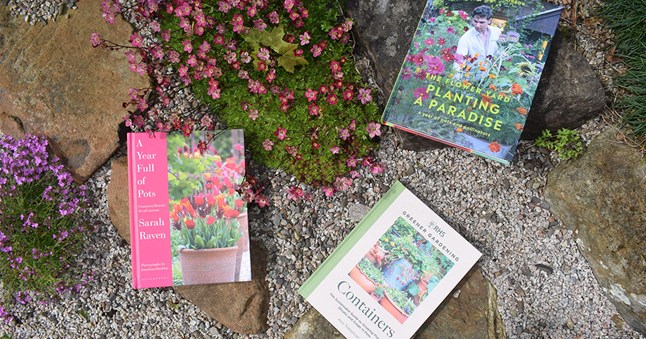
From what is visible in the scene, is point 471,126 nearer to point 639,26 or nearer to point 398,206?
point 398,206

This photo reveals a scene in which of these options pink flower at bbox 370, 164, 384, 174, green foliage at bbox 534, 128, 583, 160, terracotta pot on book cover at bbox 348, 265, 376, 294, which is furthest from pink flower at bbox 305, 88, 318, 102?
green foliage at bbox 534, 128, 583, 160

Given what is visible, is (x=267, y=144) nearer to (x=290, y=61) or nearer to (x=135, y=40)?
(x=290, y=61)

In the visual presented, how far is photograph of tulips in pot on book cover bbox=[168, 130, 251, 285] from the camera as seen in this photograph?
8.97ft

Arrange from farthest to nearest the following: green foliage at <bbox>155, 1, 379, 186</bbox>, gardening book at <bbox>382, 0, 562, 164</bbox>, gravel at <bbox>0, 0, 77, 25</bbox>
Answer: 1. gravel at <bbox>0, 0, 77, 25</bbox>
2. green foliage at <bbox>155, 1, 379, 186</bbox>
3. gardening book at <bbox>382, 0, 562, 164</bbox>

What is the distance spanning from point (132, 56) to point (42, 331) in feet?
5.43

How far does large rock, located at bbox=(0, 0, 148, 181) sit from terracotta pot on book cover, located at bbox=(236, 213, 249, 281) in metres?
0.81

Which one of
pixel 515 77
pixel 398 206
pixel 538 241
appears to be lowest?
pixel 538 241

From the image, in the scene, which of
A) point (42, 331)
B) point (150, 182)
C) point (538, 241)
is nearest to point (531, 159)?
point (538, 241)

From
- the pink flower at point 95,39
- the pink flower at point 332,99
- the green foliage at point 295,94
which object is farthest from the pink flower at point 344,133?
the pink flower at point 95,39

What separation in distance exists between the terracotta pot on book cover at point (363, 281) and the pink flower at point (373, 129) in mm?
732

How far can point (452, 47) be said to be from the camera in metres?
2.64

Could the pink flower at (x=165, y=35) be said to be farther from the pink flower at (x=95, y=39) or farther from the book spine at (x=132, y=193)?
the book spine at (x=132, y=193)

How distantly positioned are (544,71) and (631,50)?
494 mm

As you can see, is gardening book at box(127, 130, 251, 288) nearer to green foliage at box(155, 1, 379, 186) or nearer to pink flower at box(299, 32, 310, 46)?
green foliage at box(155, 1, 379, 186)
